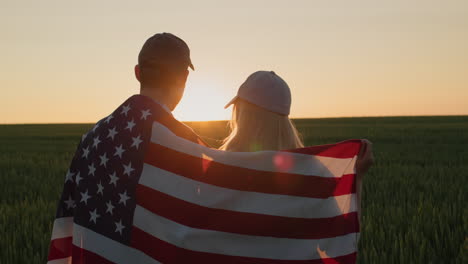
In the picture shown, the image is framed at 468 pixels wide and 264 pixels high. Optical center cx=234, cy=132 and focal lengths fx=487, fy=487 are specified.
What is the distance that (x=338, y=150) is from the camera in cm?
315

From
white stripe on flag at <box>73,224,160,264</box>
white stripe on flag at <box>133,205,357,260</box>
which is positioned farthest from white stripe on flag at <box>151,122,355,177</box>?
white stripe on flag at <box>73,224,160,264</box>

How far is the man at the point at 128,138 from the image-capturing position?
277 cm

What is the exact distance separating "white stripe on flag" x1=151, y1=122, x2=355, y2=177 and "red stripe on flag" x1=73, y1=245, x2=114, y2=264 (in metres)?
0.79

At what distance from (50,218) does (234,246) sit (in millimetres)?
4125

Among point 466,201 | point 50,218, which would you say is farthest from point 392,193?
point 50,218

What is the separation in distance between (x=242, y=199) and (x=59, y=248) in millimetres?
1314

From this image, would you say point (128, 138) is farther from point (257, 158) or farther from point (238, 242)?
point (238, 242)

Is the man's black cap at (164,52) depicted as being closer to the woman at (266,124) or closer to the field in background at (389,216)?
the woman at (266,124)

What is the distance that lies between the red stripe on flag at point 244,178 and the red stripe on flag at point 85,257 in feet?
2.20

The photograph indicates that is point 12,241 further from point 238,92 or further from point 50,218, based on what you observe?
point 238,92

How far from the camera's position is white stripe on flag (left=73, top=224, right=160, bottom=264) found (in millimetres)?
2793

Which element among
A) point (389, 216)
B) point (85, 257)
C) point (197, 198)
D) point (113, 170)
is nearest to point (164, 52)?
point (113, 170)

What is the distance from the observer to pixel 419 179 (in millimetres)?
9547

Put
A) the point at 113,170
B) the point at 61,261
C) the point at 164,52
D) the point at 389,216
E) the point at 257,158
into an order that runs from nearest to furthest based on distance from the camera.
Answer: the point at 164,52 → the point at 113,170 → the point at 257,158 → the point at 61,261 → the point at 389,216
